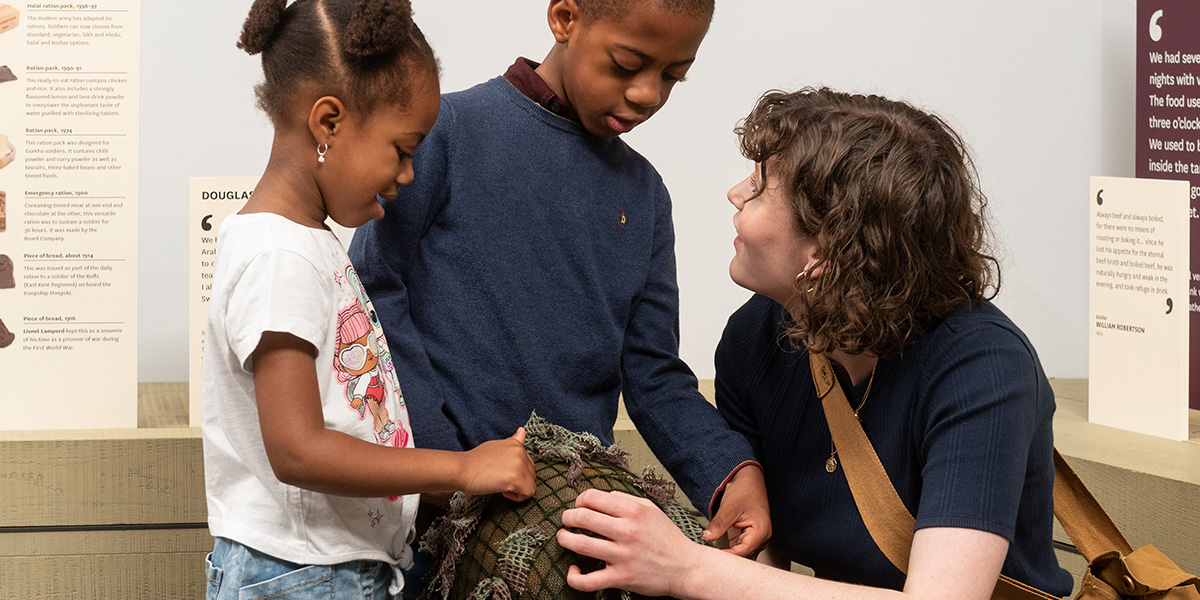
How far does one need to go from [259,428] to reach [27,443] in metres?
1.06

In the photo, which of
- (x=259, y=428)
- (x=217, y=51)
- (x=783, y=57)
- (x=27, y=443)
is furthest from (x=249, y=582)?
(x=783, y=57)

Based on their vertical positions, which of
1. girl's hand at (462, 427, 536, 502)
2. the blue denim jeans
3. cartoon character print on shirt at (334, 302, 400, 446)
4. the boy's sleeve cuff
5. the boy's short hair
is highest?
the boy's short hair

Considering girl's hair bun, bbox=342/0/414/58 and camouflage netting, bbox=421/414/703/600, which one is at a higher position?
girl's hair bun, bbox=342/0/414/58

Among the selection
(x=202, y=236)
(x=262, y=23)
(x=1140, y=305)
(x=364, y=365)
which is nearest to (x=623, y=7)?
(x=262, y=23)

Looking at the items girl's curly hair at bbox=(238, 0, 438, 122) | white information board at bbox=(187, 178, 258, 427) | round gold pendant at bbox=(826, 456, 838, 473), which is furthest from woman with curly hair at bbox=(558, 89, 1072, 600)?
white information board at bbox=(187, 178, 258, 427)

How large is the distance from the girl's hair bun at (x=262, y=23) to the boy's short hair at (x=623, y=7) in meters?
0.40

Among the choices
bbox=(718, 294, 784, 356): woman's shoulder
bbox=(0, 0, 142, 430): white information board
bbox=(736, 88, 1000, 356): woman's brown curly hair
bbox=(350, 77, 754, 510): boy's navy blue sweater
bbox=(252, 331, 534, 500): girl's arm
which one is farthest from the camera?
bbox=(0, 0, 142, 430): white information board

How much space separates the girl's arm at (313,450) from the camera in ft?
3.79

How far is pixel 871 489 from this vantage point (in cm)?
143

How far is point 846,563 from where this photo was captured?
148 cm

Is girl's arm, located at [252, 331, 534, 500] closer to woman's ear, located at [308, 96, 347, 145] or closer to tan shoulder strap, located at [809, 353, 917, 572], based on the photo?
woman's ear, located at [308, 96, 347, 145]

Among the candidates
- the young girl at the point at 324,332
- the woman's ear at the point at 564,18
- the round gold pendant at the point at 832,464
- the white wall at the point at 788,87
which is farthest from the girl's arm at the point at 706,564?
the white wall at the point at 788,87

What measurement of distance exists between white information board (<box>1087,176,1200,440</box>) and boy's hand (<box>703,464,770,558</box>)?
1.17 m

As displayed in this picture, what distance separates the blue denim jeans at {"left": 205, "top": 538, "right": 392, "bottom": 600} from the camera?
124 cm
